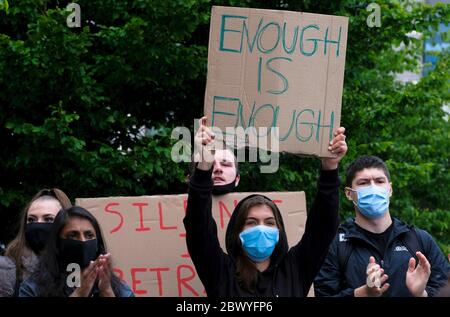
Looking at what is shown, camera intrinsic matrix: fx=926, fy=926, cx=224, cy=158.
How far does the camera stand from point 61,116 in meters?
7.16

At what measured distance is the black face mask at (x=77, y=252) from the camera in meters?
3.98

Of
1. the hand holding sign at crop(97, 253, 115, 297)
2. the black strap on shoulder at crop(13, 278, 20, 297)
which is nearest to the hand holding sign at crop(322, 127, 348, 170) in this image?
the hand holding sign at crop(97, 253, 115, 297)

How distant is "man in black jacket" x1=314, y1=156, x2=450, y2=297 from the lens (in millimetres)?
4738

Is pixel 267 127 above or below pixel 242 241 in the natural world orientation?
above

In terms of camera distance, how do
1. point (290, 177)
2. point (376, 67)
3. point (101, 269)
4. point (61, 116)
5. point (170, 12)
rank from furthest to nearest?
point (376, 67), point (290, 177), point (170, 12), point (61, 116), point (101, 269)

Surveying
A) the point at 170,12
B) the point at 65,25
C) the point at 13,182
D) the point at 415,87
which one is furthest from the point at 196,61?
the point at 415,87

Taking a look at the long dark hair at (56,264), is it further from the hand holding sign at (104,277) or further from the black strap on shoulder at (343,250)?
the black strap on shoulder at (343,250)

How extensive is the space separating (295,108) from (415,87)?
18.0 ft

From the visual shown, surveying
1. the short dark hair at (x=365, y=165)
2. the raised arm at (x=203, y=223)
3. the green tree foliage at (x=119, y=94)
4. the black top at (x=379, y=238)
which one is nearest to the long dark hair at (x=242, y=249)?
the raised arm at (x=203, y=223)

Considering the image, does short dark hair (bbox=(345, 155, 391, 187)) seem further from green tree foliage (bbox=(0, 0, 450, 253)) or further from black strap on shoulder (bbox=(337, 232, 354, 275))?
green tree foliage (bbox=(0, 0, 450, 253))

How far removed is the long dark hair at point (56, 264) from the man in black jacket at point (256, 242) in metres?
0.50

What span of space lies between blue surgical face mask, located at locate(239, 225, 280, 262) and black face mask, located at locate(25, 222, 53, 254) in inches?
40.8

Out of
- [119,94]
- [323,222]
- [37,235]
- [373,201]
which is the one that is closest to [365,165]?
[373,201]

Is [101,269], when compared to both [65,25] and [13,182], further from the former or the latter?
[13,182]
